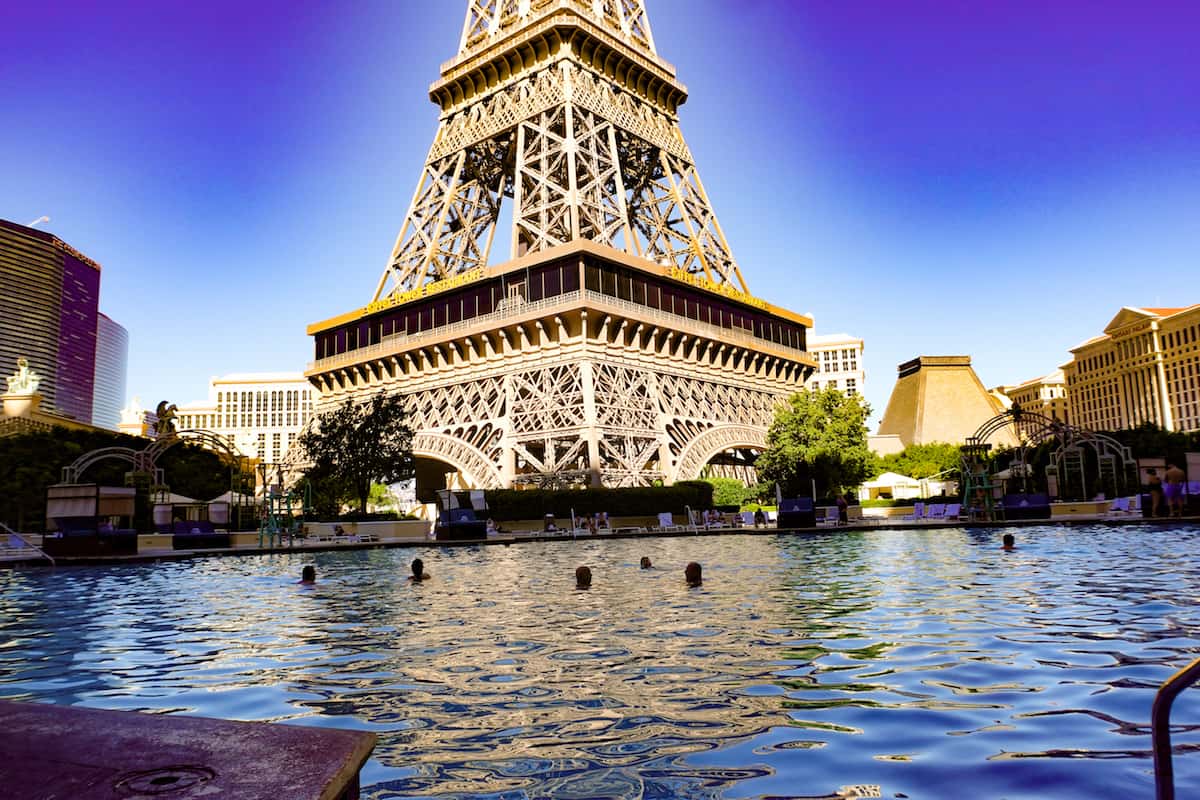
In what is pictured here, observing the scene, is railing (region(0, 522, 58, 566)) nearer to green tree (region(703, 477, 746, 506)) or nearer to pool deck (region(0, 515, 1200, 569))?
pool deck (region(0, 515, 1200, 569))

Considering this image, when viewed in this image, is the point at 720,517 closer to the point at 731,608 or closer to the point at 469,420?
the point at 469,420

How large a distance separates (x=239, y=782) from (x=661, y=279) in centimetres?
5526

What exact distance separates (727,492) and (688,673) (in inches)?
1740

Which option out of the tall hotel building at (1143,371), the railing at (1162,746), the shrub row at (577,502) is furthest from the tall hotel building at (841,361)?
the railing at (1162,746)

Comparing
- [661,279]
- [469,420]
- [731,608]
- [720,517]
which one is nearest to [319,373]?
[469,420]

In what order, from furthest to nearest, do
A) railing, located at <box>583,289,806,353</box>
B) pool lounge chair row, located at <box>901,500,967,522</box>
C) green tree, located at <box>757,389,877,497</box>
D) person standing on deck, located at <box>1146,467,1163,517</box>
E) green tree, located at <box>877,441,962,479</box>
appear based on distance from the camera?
green tree, located at <box>877,441,962,479</box> → railing, located at <box>583,289,806,353</box> → green tree, located at <box>757,389,877,497</box> → pool lounge chair row, located at <box>901,500,967,522</box> → person standing on deck, located at <box>1146,467,1163,517</box>

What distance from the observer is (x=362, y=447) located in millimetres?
43625

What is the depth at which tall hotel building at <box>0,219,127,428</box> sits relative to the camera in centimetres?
14238

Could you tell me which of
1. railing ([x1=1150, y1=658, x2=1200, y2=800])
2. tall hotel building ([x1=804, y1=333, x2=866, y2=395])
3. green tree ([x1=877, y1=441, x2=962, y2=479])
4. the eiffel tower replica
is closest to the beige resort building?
tall hotel building ([x1=804, y1=333, x2=866, y2=395])

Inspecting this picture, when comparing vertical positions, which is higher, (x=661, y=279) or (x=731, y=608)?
(x=661, y=279)

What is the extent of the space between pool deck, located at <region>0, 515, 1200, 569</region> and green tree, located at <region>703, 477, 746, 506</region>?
1143cm

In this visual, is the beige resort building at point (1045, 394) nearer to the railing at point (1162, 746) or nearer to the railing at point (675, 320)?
the railing at point (675, 320)

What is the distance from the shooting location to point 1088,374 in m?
147

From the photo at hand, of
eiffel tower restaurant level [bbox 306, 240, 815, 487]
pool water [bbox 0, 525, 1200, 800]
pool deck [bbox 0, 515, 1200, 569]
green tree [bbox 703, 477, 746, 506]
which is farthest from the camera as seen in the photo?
green tree [bbox 703, 477, 746, 506]
